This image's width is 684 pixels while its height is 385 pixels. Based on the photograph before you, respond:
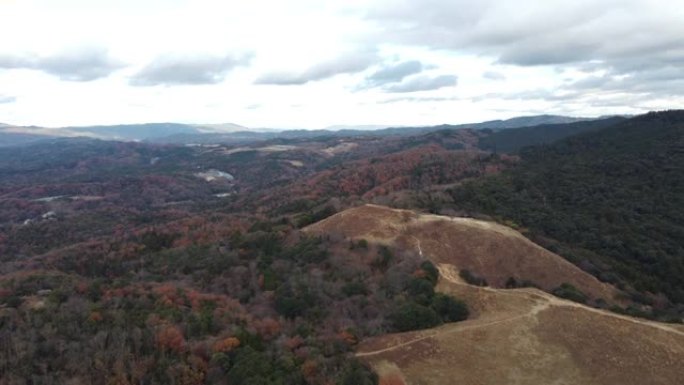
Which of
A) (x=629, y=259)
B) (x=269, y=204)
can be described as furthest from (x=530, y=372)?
(x=269, y=204)

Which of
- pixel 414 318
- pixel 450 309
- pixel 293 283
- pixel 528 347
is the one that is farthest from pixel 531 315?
pixel 293 283

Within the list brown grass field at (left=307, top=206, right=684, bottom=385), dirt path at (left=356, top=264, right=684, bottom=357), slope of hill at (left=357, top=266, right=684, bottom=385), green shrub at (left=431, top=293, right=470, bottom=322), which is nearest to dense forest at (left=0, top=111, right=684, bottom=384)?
green shrub at (left=431, top=293, right=470, bottom=322)

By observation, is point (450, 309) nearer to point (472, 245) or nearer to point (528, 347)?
point (528, 347)

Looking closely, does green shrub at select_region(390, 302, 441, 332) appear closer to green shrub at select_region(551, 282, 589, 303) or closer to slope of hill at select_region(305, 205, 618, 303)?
green shrub at select_region(551, 282, 589, 303)

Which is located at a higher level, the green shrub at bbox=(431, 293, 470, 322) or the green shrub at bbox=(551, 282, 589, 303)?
the green shrub at bbox=(431, 293, 470, 322)

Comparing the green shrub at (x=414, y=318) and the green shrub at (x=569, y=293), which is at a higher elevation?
the green shrub at (x=414, y=318)

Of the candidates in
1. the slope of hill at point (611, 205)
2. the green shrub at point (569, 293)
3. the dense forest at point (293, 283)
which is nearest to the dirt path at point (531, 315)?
the dense forest at point (293, 283)

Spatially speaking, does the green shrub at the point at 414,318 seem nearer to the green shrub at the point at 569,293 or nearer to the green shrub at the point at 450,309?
the green shrub at the point at 450,309

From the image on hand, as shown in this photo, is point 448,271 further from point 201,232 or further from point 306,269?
point 201,232

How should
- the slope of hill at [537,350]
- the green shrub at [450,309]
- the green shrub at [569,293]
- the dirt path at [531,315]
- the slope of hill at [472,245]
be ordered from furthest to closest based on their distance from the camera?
the slope of hill at [472,245] < the green shrub at [569,293] < the green shrub at [450,309] < the dirt path at [531,315] < the slope of hill at [537,350]
